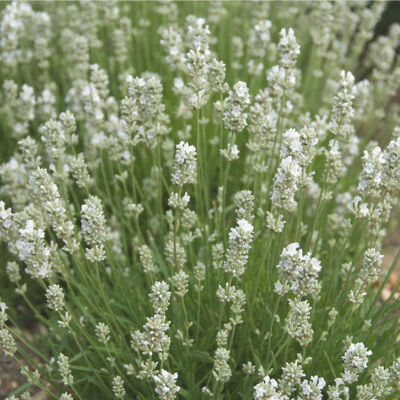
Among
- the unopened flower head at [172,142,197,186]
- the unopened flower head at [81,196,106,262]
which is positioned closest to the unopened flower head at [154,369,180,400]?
the unopened flower head at [81,196,106,262]

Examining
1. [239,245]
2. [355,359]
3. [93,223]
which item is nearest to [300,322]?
[355,359]

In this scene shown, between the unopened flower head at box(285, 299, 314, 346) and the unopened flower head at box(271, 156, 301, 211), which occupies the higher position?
the unopened flower head at box(271, 156, 301, 211)

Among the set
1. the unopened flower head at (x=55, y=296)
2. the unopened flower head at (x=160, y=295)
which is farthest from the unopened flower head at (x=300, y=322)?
the unopened flower head at (x=55, y=296)

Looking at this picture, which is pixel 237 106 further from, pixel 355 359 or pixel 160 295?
pixel 355 359

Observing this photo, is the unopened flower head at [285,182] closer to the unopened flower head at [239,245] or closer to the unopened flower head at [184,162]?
the unopened flower head at [239,245]

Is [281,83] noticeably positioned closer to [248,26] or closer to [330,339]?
[330,339]

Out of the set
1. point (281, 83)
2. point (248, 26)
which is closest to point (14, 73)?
point (248, 26)

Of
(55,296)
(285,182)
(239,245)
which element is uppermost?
(285,182)

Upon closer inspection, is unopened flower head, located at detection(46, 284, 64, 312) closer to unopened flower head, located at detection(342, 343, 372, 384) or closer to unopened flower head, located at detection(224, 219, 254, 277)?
unopened flower head, located at detection(224, 219, 254, 277)

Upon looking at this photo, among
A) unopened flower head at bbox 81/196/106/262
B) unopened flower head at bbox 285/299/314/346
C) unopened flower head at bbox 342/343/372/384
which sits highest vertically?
unopened flower head at bbox 81/196/106/262
